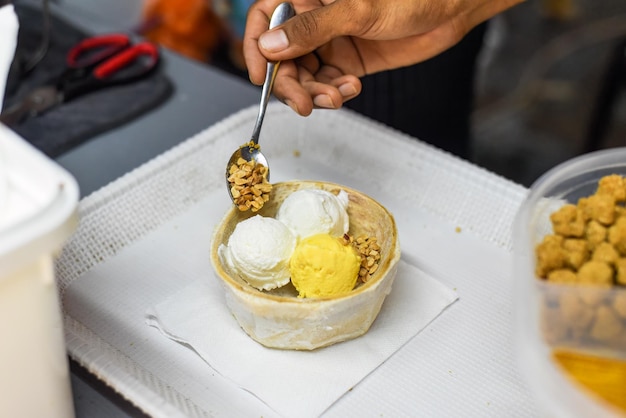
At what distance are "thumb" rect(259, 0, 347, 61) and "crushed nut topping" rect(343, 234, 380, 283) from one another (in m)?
0.25

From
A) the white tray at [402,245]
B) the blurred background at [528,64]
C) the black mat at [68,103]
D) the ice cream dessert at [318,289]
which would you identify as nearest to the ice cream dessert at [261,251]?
the ice cream dessert at [318,289]

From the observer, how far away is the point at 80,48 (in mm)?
1253

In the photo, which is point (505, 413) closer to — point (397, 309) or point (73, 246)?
point (397, 309)

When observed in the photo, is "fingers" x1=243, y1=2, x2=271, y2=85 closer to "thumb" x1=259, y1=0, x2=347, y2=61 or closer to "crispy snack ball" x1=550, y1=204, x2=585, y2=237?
"thumb" x1=259, y1=0, x2=347, y2=61

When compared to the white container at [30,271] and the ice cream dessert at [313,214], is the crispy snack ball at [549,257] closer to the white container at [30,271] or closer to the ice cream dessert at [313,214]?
the ice cream dessert at [313,214]

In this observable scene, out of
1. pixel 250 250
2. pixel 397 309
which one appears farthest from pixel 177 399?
pixel 397 309

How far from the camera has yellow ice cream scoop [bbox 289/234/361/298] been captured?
0.73 metres

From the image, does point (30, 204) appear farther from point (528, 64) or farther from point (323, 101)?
point (528, 64)

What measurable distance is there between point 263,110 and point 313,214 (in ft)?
0.55

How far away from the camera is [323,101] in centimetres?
91

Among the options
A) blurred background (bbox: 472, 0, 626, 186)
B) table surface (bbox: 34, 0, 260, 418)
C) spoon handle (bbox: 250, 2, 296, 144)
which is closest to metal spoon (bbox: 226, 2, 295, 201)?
spoon handle (bbox: 250, 2, 296, 144)

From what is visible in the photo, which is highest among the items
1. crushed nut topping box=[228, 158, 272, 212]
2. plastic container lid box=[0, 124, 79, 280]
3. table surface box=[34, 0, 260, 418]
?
plastic container lid box=[0, 124, 79, 280]

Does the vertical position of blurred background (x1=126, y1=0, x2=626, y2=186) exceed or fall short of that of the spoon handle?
it falls short

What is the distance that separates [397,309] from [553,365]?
31 centimetres
